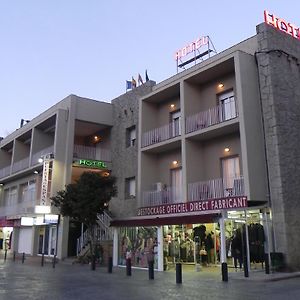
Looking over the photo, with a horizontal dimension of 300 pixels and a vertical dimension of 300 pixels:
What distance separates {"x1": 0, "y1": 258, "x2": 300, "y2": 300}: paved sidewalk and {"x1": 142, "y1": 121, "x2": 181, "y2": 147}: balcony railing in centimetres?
963

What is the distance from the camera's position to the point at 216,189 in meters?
20.9

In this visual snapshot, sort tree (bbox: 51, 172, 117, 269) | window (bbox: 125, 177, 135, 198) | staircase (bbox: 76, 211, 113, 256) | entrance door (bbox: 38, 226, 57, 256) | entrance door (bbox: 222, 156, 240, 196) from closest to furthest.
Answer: entrance door (bbox: 222, 156, 240, 196)
tree (bbox: 51, 172, 117, 269)
staircase (bbox: 76, 211, 113, 256)
window (bbox: 125, 177, 135, 198)
entrance door (bbox: 38, 226, 57, 256)

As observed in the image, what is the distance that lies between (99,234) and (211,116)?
11.3 meters

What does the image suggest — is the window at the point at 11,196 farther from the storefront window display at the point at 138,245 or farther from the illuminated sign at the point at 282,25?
the illuminated sign at the point at 282,25

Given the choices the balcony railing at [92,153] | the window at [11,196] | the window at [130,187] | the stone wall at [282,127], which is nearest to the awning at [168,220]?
the stone wall at [282,127]

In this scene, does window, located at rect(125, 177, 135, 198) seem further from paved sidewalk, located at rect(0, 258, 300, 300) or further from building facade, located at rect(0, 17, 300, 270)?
paved sidewalk, located at rect(0, 258, 300, 300)

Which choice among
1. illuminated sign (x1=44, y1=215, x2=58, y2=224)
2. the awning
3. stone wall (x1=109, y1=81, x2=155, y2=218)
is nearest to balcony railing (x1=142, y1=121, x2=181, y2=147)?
stone wall (x1=109, y1=81, x2=155, y2=218)

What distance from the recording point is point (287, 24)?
2191 centimetres

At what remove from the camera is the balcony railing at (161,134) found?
958 inches

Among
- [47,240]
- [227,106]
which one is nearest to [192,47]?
[227,106]

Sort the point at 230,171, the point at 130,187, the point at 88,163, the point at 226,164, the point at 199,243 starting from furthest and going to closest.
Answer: the point at 88,163 → the point at 130,187 → the point at 226,164 → the point at 230,171 → the point at 199,243

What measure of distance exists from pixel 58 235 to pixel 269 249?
1545 centimetres

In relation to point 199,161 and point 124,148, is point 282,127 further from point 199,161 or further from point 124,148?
point 124,148

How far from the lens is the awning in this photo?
18641mm
